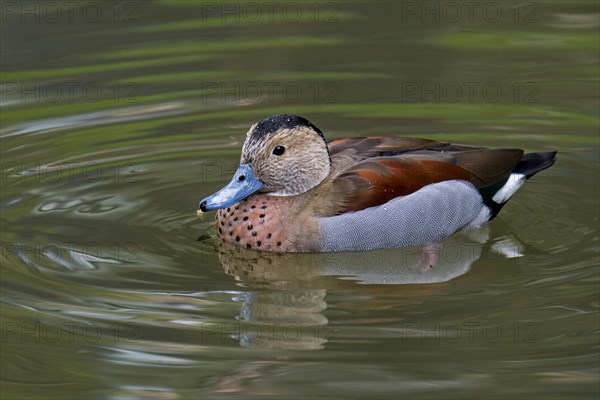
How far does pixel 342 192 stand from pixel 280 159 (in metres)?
0.56

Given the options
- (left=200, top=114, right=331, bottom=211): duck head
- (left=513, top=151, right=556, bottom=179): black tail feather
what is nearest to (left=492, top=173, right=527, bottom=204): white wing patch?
(left=513, top=151, right=556, bottom=179): black tail feather

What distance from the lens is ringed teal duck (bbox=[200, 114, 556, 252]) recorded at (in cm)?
988

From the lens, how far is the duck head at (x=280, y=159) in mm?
10023

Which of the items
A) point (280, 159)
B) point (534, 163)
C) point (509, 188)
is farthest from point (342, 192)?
point (534, 163)

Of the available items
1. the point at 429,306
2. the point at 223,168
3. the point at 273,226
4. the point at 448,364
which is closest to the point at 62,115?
the point at 223,168

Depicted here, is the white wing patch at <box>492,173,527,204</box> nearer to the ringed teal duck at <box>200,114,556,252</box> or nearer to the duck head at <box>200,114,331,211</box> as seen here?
the ringed teal duck at <box>200,114,556,252</box>

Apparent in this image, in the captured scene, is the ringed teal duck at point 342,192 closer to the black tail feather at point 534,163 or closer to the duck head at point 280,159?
the duck head at point 280,159

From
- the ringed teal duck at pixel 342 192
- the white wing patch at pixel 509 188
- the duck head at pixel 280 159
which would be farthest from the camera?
the white wing patch at pixel 509 188

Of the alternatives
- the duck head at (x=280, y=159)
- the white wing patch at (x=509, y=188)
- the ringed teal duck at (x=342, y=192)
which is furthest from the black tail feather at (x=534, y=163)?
the duck head at (x=280, y=159)

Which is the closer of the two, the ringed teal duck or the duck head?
the ringed teal duck

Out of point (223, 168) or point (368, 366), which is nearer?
point (368, 366)

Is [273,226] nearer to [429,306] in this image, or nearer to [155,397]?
[429,306]

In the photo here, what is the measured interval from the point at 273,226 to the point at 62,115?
3.87m

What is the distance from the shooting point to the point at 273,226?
9969 millimetres
